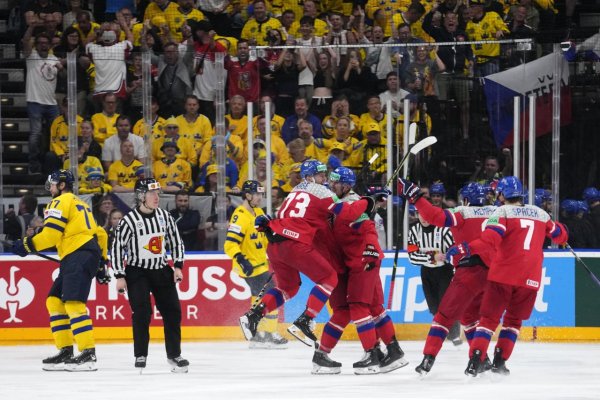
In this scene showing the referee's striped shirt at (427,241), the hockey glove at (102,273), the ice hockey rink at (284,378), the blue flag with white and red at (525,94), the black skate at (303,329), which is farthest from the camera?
the blue flag with white and red at (525,94)

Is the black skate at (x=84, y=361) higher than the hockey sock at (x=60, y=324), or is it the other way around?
the hockey sock at (x=60, y=324)

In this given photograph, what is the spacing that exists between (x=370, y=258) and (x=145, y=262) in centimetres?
169

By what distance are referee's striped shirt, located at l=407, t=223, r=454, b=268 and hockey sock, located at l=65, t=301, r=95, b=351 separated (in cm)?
345

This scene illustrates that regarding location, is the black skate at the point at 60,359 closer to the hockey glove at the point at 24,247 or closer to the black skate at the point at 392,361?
the hockey glove at the point at 24,247

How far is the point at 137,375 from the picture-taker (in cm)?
964

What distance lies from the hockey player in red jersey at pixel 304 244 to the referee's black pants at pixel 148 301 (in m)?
0.54

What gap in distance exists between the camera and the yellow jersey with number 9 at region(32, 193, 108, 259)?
971 cm

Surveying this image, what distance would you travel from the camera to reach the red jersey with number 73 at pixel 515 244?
29.0 feet

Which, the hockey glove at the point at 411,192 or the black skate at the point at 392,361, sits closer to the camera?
the hockey glove at the point at 411,192

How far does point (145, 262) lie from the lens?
375 inches

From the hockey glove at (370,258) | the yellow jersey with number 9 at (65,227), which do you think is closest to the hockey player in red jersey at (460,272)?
the hockey glove at (370,258)

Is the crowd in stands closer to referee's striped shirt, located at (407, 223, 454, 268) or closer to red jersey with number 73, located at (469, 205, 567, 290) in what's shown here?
referee's striped shirt, located at (407, 223, 454, 268)

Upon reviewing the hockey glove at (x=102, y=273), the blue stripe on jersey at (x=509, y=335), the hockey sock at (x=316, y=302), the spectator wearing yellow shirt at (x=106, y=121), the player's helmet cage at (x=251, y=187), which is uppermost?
the spectator wearing yellow shirt at (x=106, y=121)

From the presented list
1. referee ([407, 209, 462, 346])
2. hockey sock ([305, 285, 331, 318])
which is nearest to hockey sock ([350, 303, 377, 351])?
hockey sock ([305, 285, 331, 318])
